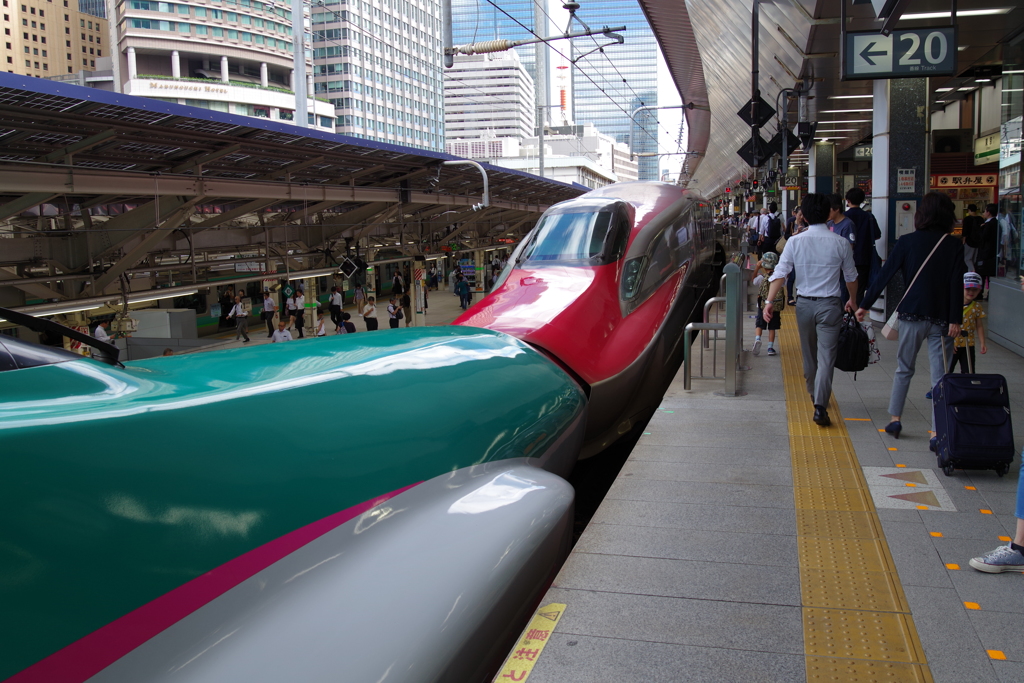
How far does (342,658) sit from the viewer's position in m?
2.09

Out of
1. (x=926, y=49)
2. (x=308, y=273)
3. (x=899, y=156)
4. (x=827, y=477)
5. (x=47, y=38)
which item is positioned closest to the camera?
(x=827, y=477)

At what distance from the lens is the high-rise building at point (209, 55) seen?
85688 mm

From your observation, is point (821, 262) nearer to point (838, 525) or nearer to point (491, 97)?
point (838, 525)

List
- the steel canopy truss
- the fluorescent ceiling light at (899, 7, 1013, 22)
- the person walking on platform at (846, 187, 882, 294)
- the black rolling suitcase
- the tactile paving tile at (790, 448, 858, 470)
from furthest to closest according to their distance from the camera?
the fluorescent ceiling light at (899, 7, 1013, 22), the steel canopy truss, the person walking on platform at (846, 187, 882, 294), the tactile paving tile at (790, 448, 858, 470), the black rolling suitcase

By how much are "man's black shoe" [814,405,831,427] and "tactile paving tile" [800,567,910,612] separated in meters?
2.59

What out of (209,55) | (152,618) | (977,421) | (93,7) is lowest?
(977,421)

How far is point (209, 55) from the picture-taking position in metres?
91.6

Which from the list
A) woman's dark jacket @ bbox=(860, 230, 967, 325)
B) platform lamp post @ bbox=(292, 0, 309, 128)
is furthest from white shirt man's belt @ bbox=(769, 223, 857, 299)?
platform lamp post @ bbox=(292, 0, 309, 128)

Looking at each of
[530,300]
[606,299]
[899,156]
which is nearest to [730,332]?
[606,299]

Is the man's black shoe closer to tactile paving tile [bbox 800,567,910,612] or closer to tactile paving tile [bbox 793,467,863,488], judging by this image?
tactile paving tile [bbox 793,467,863,488]

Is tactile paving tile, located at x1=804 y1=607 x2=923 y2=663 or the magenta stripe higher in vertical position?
the magenta stripe

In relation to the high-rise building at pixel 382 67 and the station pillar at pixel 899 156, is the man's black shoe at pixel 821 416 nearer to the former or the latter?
the station pillar at pixel 899 156

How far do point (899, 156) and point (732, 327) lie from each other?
5394 millimetres

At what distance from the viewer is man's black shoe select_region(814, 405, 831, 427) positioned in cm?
593
